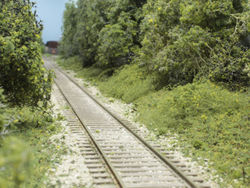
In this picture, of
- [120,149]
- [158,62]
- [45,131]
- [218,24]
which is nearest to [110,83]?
[158,62]

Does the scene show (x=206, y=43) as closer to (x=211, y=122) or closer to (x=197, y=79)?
(x=197, y=79)

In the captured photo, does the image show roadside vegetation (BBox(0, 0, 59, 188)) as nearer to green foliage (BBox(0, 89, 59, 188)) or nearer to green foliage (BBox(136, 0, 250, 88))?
green foliage (BBox(0, 89, 59, 188))

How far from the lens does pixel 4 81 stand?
968 centimetres

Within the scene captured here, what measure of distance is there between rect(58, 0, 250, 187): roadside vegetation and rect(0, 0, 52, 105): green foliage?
5.25 metres

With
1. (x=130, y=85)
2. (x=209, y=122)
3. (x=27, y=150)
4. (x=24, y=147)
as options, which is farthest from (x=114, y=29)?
(x=24, y=147)

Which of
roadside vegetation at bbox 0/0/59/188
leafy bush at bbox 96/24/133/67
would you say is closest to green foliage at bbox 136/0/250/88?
leafy bush at bbox 96/24/133/67

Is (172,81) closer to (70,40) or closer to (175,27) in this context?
(175,27)

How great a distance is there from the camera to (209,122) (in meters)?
10.1

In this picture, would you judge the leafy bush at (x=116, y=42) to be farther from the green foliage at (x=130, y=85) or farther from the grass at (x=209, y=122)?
the grass at (x=209, y=122)

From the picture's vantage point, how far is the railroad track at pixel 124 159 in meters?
6.50

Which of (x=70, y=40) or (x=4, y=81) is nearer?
(x=4, y=81)

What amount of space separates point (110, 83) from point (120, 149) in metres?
13.3

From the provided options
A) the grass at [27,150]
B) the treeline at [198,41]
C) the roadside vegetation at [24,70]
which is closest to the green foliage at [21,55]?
the roadside vegetation at [24,70]

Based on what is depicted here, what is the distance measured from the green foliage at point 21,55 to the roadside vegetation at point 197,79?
17.2 ft
